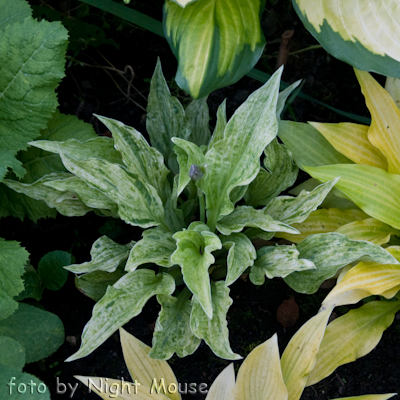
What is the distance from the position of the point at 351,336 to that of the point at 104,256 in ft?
2.24

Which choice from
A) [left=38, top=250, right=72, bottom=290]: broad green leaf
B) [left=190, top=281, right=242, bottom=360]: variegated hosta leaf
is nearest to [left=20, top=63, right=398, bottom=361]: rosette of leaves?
[left=190, top=281, right=242, bottom=360]: variegated hosta leaf

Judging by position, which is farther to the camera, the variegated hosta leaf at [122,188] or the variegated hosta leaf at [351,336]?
the variegated hosta leaf at [351,336]

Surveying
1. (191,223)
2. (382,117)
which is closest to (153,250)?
(191,223)

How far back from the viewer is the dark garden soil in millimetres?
1246

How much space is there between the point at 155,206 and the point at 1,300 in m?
0.41

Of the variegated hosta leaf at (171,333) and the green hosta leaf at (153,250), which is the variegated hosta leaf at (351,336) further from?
the green hosta leaf at (153,250)

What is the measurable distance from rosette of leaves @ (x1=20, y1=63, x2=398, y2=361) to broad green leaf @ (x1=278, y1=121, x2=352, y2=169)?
56 millimetres

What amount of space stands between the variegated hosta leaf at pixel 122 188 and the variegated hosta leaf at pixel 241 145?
0.42 feet

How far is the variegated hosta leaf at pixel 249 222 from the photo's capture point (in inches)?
36.8

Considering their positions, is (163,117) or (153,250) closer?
(153,250)

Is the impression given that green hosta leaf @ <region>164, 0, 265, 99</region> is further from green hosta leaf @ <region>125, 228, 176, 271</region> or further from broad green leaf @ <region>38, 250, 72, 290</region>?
broad green leaf @ <region>38, 250, 72, 290</region>

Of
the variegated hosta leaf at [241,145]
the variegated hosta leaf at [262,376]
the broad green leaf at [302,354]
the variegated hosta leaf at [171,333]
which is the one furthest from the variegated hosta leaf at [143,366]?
the variegated hosta leaf at [241,145]

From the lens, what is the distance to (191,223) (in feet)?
3.27

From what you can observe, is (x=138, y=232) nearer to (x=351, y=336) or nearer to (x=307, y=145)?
(x=307, y=145)
